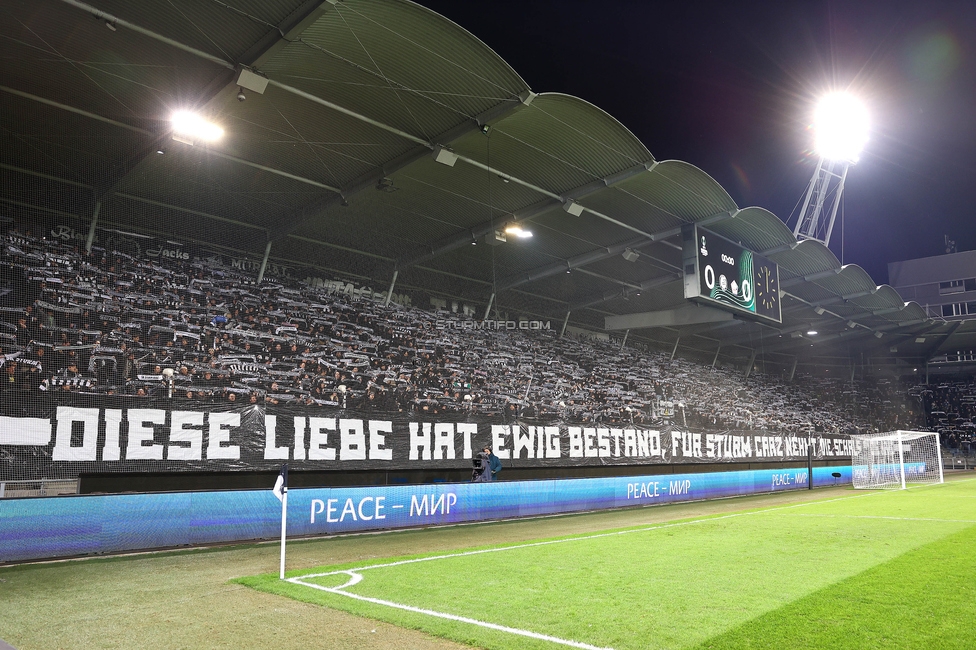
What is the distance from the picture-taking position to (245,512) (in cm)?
1058

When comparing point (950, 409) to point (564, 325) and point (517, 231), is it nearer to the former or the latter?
point (564, 325)

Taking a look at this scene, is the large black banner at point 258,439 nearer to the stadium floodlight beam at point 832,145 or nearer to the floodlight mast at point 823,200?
the floodlight mast at point 823,200

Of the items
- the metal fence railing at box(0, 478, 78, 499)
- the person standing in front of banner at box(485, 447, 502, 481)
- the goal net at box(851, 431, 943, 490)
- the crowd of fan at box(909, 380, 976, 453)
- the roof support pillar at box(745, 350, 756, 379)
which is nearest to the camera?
the metal fence railing at box(0, 478, 78, 499)

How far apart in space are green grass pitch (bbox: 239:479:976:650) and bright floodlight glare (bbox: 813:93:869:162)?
3191cm

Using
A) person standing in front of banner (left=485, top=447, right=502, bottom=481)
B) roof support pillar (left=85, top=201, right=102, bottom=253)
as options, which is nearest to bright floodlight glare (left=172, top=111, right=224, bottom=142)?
roof support pillar (left=85, top=201, right=102, bottom=253)

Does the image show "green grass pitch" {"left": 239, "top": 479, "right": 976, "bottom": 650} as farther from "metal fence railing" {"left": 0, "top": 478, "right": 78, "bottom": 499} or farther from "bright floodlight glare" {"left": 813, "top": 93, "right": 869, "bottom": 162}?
"bright floodlight glare" {"left": 813, "top": 93, "right": 869, "bottom": 162}

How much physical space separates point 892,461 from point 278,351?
25.1 m

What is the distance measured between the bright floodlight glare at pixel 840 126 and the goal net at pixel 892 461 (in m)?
16.4

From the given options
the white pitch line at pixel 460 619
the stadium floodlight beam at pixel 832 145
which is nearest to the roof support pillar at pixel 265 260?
the white pitch line at pixel 460 619

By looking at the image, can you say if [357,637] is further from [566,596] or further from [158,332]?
[158,332]

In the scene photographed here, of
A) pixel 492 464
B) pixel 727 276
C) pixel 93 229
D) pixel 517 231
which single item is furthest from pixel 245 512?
pixel 727 276

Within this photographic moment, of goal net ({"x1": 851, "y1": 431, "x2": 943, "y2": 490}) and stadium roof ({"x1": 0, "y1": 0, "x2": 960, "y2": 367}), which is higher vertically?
stadium roof ({"x1": 0, "y1": 0, "x2": 960, "y2": 367})

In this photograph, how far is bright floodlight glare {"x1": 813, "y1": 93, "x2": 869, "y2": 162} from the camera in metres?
36.2

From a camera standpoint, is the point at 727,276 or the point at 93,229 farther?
the point at 727,276
